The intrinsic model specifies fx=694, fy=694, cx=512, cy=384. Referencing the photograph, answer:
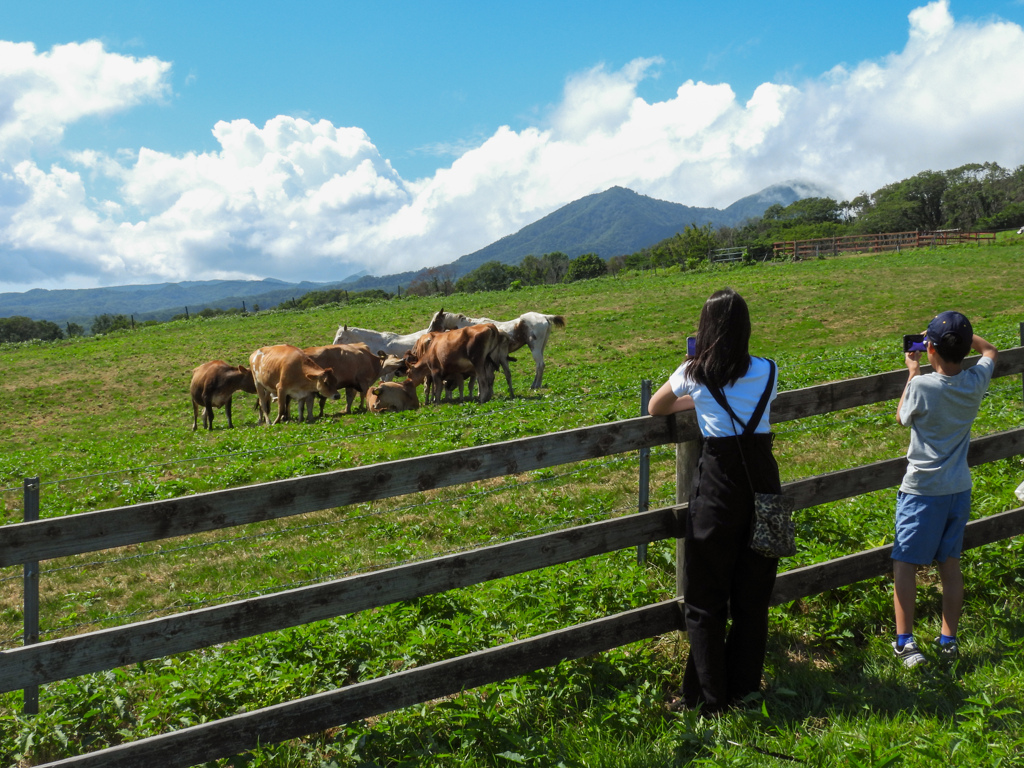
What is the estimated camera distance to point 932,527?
4133 mm

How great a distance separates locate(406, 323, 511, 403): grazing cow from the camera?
62.7ft

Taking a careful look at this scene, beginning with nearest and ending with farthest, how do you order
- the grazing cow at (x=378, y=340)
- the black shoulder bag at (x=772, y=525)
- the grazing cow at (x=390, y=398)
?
the black shoulder bag at (x=772, y=525) → the grazing cow at (x=390, y=398) → the grazing cow at (x=378, y=340)

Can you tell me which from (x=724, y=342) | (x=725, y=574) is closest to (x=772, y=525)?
(x=725, y=574)

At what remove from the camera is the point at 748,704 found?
A: 3721mm

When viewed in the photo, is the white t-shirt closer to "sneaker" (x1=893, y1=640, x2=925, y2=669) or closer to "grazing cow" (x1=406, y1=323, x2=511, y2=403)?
"sneaker" (x1=893, y1=640, x2=925, y2=669)

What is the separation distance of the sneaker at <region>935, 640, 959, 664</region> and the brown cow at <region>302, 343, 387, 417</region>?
1714 centimetres

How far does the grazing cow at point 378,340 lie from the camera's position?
25609 mm

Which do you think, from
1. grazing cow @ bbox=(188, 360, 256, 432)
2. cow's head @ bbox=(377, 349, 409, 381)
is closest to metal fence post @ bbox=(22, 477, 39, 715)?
grazing cow @ bbox=(188, 360, 256, 432)

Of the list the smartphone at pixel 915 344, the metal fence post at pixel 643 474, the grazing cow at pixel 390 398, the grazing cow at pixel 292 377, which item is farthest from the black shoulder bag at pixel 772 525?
the grazing cow at pixel 292 377

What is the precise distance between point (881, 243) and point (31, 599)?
194 feet

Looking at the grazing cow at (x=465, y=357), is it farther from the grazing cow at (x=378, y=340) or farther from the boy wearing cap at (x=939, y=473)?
the boy wearing cap at (x=939, y=473)

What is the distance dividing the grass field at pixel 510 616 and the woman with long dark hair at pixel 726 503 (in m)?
0.26

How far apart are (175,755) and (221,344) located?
34371 mm

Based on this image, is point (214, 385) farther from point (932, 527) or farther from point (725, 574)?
point (932, 527)
